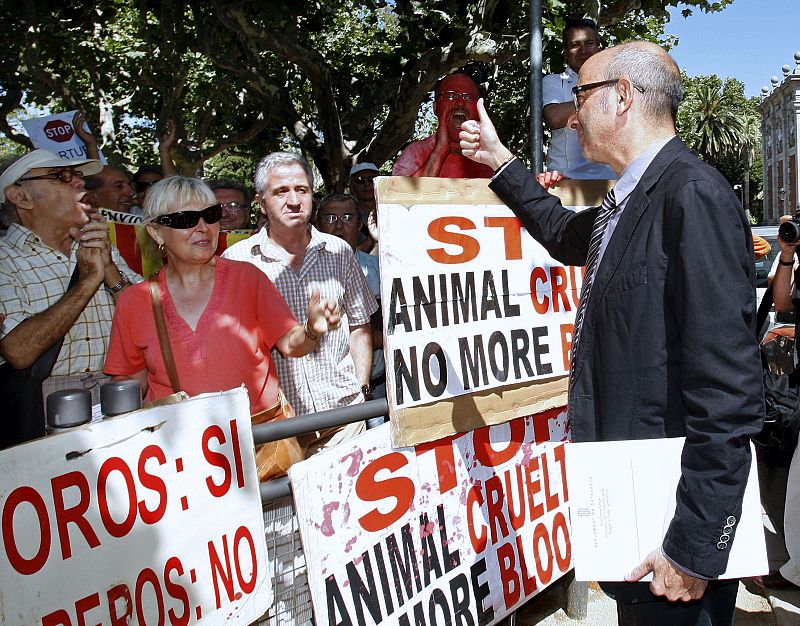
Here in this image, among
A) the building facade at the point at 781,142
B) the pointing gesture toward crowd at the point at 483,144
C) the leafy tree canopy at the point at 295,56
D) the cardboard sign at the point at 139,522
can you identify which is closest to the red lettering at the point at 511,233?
the pointing gesture toward crowd at the point at 483,144

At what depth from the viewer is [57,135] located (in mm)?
4777

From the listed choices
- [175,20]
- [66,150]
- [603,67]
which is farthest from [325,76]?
[603,67]

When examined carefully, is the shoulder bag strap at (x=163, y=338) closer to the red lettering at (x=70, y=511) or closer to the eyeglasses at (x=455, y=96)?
the red lettering at (x=70, y=511)

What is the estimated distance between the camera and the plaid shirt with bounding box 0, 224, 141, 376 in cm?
302

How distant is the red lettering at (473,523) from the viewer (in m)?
2.96

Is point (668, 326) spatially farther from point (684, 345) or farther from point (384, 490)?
point (384, 490)

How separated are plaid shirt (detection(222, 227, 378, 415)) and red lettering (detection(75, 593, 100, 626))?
1.67m

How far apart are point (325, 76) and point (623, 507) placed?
1049 cm

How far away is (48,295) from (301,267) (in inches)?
43.9

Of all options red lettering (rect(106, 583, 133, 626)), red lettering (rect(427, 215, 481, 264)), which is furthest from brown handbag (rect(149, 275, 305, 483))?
red lettering (rect(427, 215, 481, 264))

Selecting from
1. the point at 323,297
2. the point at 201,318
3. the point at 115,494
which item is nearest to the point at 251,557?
the point at 115,494

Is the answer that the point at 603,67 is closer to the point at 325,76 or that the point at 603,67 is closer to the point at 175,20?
the point at 325,76

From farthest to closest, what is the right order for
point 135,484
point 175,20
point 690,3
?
point 175,20 → point 690,3 → point 135,484

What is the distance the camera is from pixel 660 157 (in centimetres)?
197
